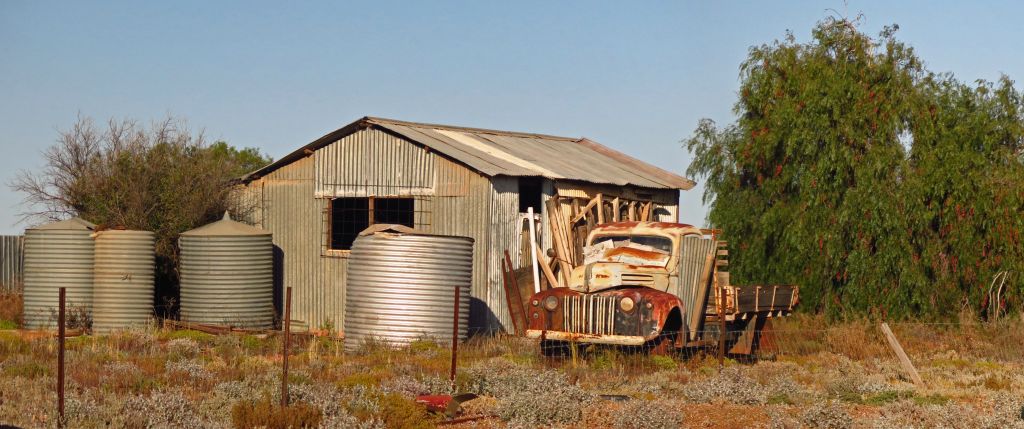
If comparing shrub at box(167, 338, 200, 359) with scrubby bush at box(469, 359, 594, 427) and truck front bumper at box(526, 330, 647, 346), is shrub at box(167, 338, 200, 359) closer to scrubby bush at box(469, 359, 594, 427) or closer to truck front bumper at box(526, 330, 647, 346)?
scrubby bush at box(469, 359, 594, 427)

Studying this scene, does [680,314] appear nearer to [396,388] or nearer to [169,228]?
[396,388]

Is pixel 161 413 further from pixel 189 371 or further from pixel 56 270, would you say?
pixel 56 270

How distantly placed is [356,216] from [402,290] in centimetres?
539

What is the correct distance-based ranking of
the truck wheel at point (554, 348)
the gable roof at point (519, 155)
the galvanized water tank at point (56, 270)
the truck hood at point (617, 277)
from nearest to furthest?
the truck hood at point (617, 277)
the truck wheel at point (554, 348)
the galvanized water tank at point (56, 270)
the gable roof at point (519, 155)

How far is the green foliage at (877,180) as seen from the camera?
23.0 m

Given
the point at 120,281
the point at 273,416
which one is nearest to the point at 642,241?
the point at 273,416

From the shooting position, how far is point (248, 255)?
2305 cm

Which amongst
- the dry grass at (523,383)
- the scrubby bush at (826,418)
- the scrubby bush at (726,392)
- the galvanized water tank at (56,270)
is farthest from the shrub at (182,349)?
the scrubby bush at (826,418)

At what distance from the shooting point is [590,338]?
54.6ft

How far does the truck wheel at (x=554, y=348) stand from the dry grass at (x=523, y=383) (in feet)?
0.88

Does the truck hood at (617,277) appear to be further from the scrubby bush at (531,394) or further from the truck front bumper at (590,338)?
the scrubby bush at (531,394)

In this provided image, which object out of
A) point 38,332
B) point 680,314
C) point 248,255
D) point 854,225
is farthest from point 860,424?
point 38,332

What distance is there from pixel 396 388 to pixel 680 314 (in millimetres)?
5053

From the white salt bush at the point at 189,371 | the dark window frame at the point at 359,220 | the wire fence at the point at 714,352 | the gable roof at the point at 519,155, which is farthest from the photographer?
the dark window frame at the point at 359,220
